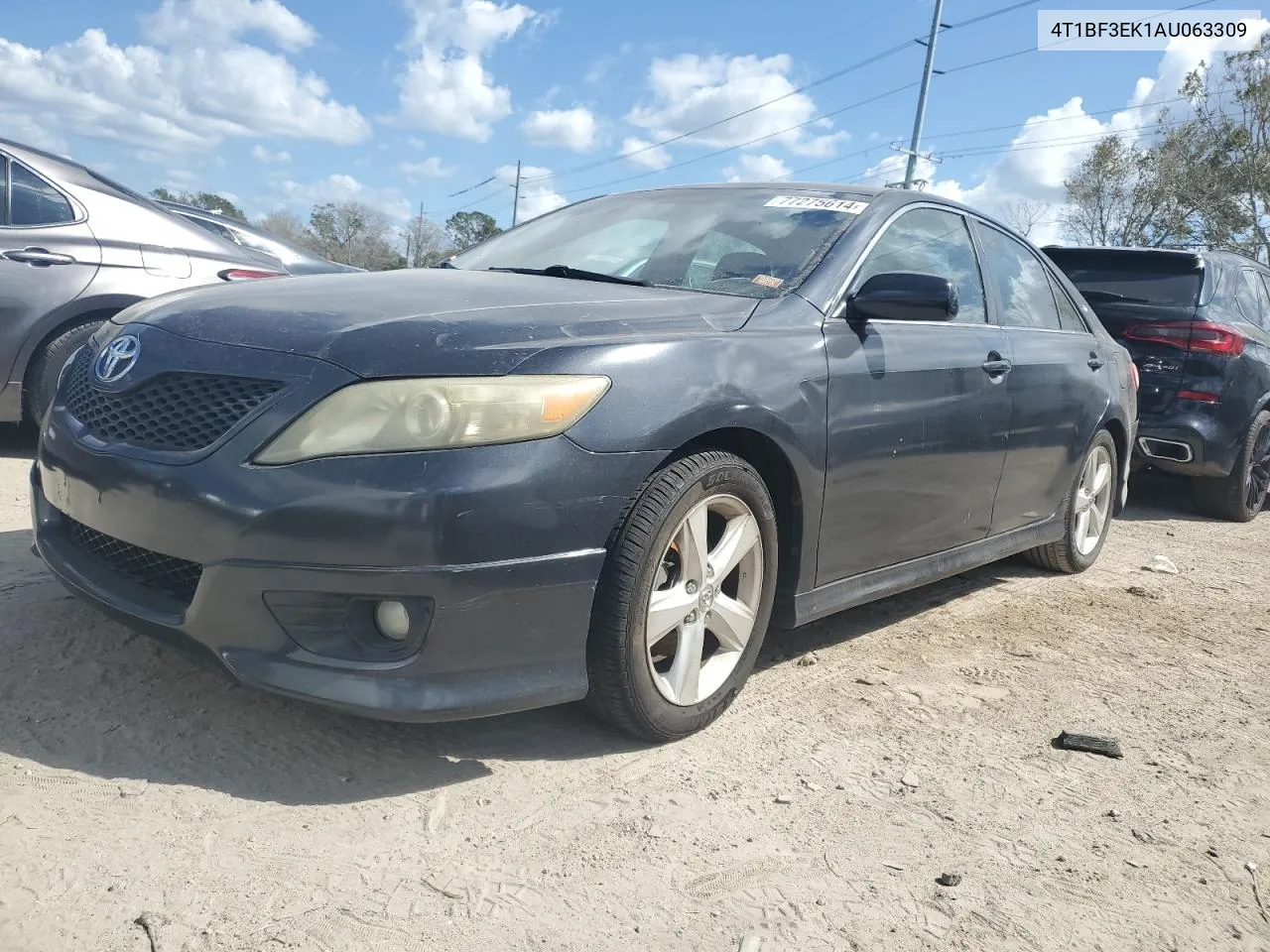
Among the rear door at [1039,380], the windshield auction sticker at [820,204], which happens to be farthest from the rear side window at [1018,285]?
the windshield auction sticker at [820,204]

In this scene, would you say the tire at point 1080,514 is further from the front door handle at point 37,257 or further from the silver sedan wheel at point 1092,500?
the front door handle at point 37,257

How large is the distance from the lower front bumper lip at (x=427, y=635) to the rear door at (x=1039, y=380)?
2197 millimetres

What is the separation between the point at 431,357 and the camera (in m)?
2.32

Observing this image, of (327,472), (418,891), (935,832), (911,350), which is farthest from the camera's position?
(911,350)

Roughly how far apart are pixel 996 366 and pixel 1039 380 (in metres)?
0.41

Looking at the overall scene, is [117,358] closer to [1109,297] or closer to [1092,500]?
[1092,500]

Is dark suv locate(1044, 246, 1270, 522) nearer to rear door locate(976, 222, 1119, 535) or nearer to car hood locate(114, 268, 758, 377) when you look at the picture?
rear door locate(976, 222, 1119, 535)

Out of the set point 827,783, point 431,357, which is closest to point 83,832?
point 431,357

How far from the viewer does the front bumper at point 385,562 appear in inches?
86.6

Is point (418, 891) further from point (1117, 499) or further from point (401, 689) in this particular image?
point (1117, 499)

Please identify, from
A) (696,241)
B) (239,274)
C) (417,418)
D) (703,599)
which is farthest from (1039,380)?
(239,274)

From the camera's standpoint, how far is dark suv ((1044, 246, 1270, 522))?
6.33m

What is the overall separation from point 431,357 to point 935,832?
153 cm

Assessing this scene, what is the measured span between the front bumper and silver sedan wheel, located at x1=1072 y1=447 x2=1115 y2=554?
Answer: 3148 mm
